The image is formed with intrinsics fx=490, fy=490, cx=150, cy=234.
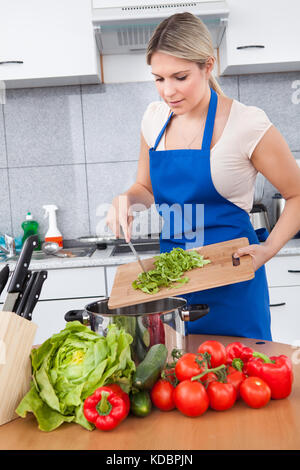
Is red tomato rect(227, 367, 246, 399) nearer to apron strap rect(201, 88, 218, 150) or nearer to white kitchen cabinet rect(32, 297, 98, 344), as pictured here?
apron strap rect(201, 88, 218, 150)

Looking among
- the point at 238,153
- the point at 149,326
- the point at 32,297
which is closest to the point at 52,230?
the point at 238,153

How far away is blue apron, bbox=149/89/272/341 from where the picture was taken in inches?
55.1

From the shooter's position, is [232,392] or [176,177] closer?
[232,392]

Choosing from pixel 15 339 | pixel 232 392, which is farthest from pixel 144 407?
pixel 15 339

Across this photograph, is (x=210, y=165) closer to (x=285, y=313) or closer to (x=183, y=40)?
(x=183, y=40)

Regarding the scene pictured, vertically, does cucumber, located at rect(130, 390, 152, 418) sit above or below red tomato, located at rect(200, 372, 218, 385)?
below

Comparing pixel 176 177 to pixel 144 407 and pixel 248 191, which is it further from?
pixel 144 407

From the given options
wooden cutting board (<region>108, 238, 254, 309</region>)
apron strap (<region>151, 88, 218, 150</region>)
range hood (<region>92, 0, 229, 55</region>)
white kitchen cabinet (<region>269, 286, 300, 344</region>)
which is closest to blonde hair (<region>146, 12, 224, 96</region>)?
apron strap (<region>151, 88, 218, 150</region>)

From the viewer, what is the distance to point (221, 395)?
2.76ft

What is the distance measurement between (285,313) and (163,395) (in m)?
1.78

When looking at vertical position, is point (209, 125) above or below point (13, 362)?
above

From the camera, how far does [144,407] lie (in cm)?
85

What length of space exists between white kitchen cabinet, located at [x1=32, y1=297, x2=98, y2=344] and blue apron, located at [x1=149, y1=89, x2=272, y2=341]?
1009mm
